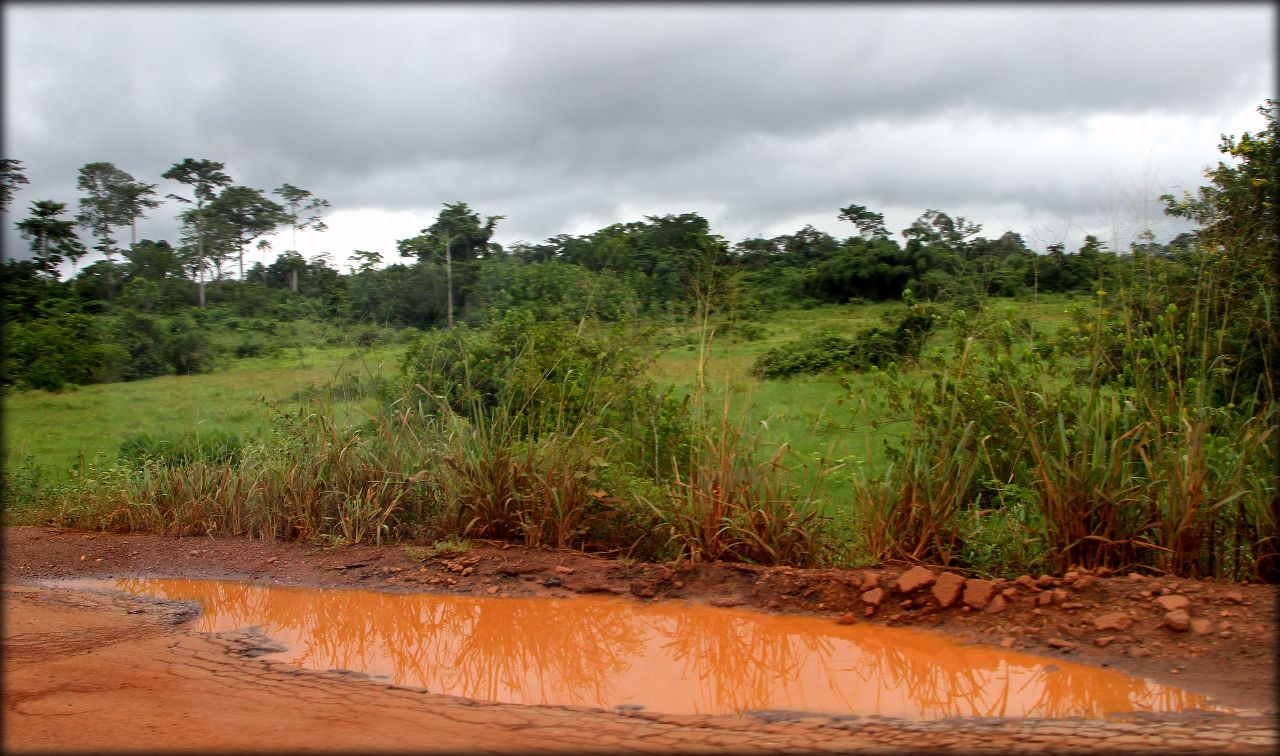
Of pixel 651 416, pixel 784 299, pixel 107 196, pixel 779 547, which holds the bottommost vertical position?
pixel 779 547

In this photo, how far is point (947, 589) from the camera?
5.09 m

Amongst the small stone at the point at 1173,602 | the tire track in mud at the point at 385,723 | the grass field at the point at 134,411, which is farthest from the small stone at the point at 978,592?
the grass field at the point at 134,411

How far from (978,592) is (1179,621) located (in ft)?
3.21

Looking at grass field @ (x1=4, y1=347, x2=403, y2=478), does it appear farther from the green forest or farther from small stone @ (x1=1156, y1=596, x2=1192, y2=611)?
small stone @ (x1=1156, y1=596, x2=1192, y2=611)

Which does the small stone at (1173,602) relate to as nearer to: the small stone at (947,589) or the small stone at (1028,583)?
the small stone at (1028,583)

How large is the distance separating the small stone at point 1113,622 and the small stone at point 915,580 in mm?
873

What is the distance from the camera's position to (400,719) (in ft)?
12.8

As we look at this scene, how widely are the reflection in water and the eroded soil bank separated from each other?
0.16 meters

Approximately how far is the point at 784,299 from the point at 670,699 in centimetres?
1019

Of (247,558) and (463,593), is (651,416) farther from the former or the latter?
(247,558)

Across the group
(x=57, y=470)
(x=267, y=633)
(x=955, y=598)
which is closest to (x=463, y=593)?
(x=267, y=633)

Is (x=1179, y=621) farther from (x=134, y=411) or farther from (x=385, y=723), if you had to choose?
(x=134, y=411)

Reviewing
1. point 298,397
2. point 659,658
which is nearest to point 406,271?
point 298,397

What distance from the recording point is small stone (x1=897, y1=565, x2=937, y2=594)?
16.9ft
